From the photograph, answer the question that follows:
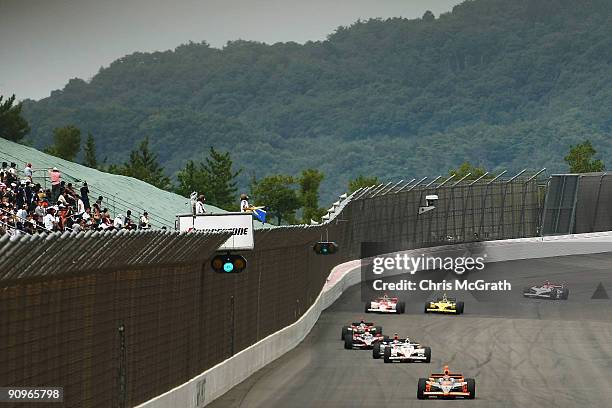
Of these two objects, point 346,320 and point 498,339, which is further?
point 346,320

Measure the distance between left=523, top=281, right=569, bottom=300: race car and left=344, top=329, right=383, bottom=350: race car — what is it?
2060 cm

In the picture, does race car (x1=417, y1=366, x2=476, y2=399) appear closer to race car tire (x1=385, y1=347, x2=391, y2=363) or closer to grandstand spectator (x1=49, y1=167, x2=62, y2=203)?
race car tire (x1=385, y1=347, x2=391, y2=363)

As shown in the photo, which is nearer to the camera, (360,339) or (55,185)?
(360,339)

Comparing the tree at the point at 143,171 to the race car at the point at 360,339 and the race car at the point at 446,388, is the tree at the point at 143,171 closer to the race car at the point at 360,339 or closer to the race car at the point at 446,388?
the race car at the point at 360,339

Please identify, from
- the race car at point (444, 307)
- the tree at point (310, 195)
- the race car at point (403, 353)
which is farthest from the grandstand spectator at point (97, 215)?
the tree at point (310, 195)

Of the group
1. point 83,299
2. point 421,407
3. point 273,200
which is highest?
point 273,200

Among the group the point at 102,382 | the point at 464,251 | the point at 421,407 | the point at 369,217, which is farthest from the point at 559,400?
the point at 464,251

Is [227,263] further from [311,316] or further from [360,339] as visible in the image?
[311,316]

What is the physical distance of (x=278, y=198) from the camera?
18712 centimetres

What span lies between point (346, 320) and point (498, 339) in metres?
7.58

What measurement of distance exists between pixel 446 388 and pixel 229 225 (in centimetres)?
499

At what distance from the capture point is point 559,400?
24.4m

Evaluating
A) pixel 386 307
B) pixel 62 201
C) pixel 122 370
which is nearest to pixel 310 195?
pixel 386 307

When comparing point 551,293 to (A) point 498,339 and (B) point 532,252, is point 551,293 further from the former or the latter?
(B) point 532,252
